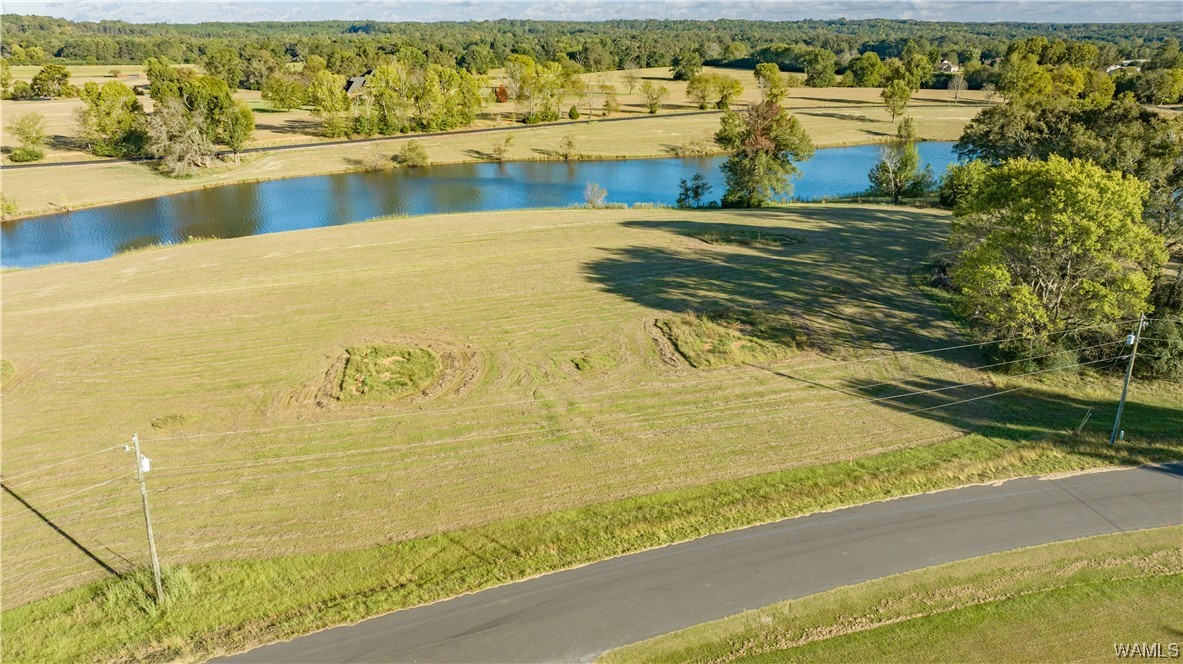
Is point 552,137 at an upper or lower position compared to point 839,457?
upper

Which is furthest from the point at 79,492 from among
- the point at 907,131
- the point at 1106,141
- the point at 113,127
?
the point at 907,131

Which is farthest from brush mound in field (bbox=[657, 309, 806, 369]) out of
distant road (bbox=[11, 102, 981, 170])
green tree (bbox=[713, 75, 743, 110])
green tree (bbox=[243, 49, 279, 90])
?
green tree (bbox=[243, 49, 279, 90])

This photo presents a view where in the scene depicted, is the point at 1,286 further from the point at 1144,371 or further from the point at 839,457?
the point at 1144,371

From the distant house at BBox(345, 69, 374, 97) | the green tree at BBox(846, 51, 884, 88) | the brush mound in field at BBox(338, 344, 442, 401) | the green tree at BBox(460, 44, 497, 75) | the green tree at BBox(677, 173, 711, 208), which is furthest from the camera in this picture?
the green tree at BBox(460, 44, 497, 75)

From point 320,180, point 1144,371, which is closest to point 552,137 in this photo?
point 320,180

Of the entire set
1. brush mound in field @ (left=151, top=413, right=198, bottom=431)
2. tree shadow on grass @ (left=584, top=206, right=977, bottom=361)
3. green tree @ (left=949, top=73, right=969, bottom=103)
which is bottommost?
brush mound in field @ (left=151, top=413, right=198, bottom=431)

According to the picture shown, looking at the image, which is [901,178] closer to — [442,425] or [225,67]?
[442,425]

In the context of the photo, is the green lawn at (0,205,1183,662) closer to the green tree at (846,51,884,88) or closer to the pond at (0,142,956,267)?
the pond at (0,142,956,267)
